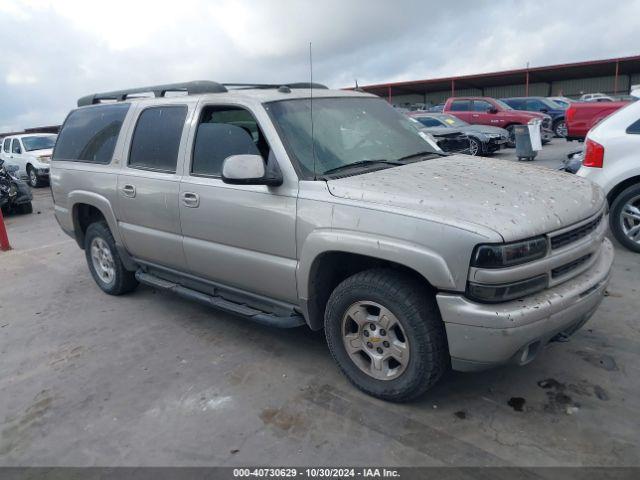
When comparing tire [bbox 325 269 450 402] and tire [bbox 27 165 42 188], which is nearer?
tire [bbox 325 269 450 402]

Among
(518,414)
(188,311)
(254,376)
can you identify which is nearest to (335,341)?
(254,376)

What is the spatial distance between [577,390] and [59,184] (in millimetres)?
5116

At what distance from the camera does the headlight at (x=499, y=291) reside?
2.57 meters

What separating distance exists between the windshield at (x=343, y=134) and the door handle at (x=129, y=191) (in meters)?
1.59

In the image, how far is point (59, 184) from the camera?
548 centimetres

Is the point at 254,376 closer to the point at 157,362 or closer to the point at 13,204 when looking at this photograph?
the point at 157,362

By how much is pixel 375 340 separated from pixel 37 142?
700 inches

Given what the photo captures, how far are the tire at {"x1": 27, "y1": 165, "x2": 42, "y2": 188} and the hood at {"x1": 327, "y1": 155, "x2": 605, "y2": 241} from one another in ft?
53.3

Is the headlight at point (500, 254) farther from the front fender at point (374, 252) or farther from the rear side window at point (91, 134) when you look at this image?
the rear side window at point (91, 134)

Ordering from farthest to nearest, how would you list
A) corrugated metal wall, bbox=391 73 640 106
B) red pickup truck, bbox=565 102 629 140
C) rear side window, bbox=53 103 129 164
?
corrugated metal wall, bbox=391 73 640 106 → red pickup truck, bbox=565 102 629 140 → rear side window, bbox=53 103 129 164

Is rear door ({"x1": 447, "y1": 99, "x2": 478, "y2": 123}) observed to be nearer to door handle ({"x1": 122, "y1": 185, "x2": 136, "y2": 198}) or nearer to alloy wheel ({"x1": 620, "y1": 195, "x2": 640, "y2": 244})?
alloy wheel ({"x1": 620, "y1": 195, "x2": 640, "y2": 244})

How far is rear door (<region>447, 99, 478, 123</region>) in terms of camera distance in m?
17.7

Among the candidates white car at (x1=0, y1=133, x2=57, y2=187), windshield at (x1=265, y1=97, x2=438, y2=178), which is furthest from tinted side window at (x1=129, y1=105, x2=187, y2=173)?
white car at (x1=0, y1=133, x2=57, y2=187)

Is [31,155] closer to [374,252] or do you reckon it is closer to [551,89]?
[374,252]
